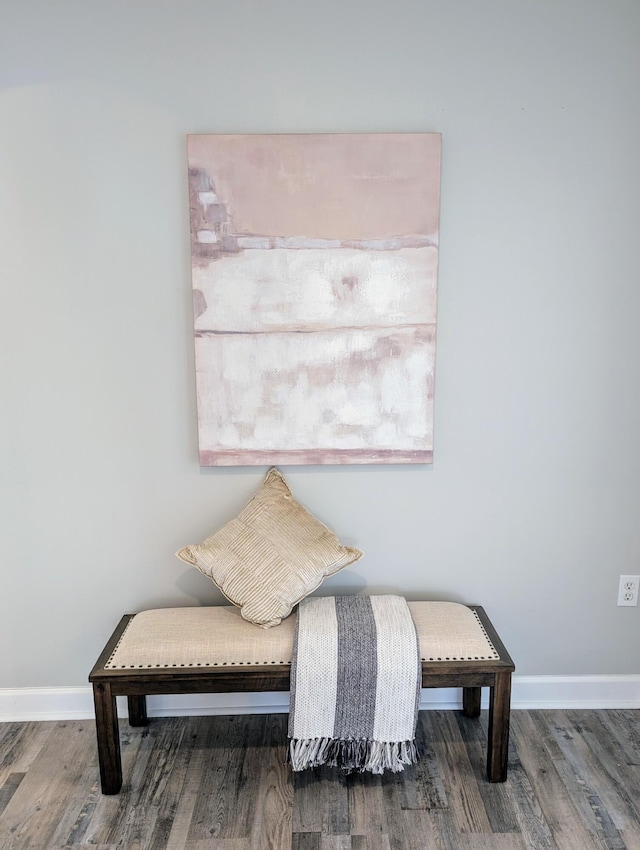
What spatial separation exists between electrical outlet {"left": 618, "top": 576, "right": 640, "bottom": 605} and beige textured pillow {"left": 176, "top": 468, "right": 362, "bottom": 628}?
40.5 inches

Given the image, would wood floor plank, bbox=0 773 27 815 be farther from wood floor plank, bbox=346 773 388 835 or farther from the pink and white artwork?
the pink and white artwork

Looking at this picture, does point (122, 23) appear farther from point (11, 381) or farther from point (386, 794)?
point (386, 794)

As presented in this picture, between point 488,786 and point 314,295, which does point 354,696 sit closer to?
point 488,786

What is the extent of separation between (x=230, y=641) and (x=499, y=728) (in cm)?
88

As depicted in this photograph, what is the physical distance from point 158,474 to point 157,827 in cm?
108

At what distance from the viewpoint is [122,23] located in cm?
197

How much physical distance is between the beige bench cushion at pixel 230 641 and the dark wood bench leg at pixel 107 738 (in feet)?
0.28

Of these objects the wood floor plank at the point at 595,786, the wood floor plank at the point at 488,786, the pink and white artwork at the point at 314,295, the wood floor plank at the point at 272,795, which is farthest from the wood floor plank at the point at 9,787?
the wood floor plank at the point at 595,786

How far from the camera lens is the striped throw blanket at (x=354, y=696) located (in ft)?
6.18

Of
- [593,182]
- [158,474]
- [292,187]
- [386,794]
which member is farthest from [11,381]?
[593,182]

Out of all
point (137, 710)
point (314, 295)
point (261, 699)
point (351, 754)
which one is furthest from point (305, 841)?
point (314, 295)

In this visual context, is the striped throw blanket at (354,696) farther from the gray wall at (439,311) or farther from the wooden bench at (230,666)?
the gray wall at (439,311)

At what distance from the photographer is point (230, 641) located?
1.96 meters

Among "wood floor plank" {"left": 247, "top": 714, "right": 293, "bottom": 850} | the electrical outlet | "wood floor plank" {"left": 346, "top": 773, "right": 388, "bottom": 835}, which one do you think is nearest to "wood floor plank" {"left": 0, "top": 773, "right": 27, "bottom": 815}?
"wood floor plank" {"left": 247, "top": 714, "right": 293, "bottom": 850}
